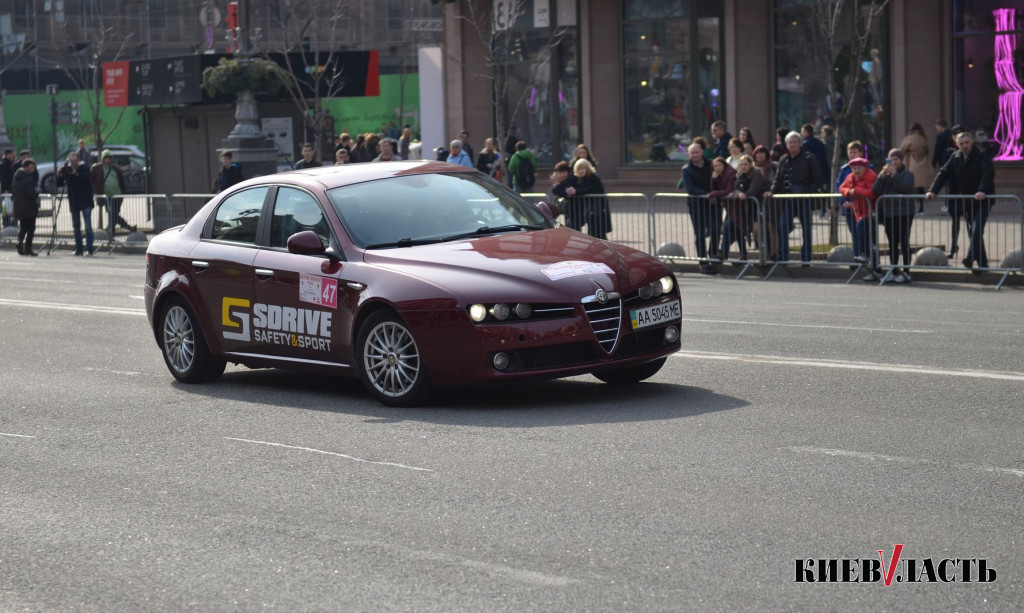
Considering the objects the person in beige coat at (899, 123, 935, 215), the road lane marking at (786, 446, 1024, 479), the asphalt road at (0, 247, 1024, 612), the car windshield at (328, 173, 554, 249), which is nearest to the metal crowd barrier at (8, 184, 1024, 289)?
the person in beige coat at (899, 123, 935, 215)

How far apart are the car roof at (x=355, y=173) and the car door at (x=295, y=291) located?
4.8 inches

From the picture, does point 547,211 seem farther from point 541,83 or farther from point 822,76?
point 541,83

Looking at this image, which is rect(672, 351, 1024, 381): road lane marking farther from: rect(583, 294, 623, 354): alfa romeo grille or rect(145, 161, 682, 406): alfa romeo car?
rect(583, 294, 623, 354): alfa romeo grille

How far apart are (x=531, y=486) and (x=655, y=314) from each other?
2507mm

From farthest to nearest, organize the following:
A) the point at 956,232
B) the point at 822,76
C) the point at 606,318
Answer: the point at 822,76
the point at 956,232
the point at 606,318

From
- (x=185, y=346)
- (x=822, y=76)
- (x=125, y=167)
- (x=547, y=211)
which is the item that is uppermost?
(x=822, y=76)

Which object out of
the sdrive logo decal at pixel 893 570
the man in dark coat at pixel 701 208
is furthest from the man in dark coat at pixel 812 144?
the sdrive logo decal at pixel 893 570

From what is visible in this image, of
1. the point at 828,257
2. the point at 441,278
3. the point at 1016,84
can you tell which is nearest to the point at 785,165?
the point at 828,257

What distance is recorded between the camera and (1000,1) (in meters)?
28.6

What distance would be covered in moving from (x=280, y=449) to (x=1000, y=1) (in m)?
23.7

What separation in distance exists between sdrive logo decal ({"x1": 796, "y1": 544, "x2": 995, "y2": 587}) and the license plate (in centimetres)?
365

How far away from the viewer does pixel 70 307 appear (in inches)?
698

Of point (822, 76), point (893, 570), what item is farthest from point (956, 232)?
point (822, 76)

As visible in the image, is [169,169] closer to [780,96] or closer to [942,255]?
[780,96]
